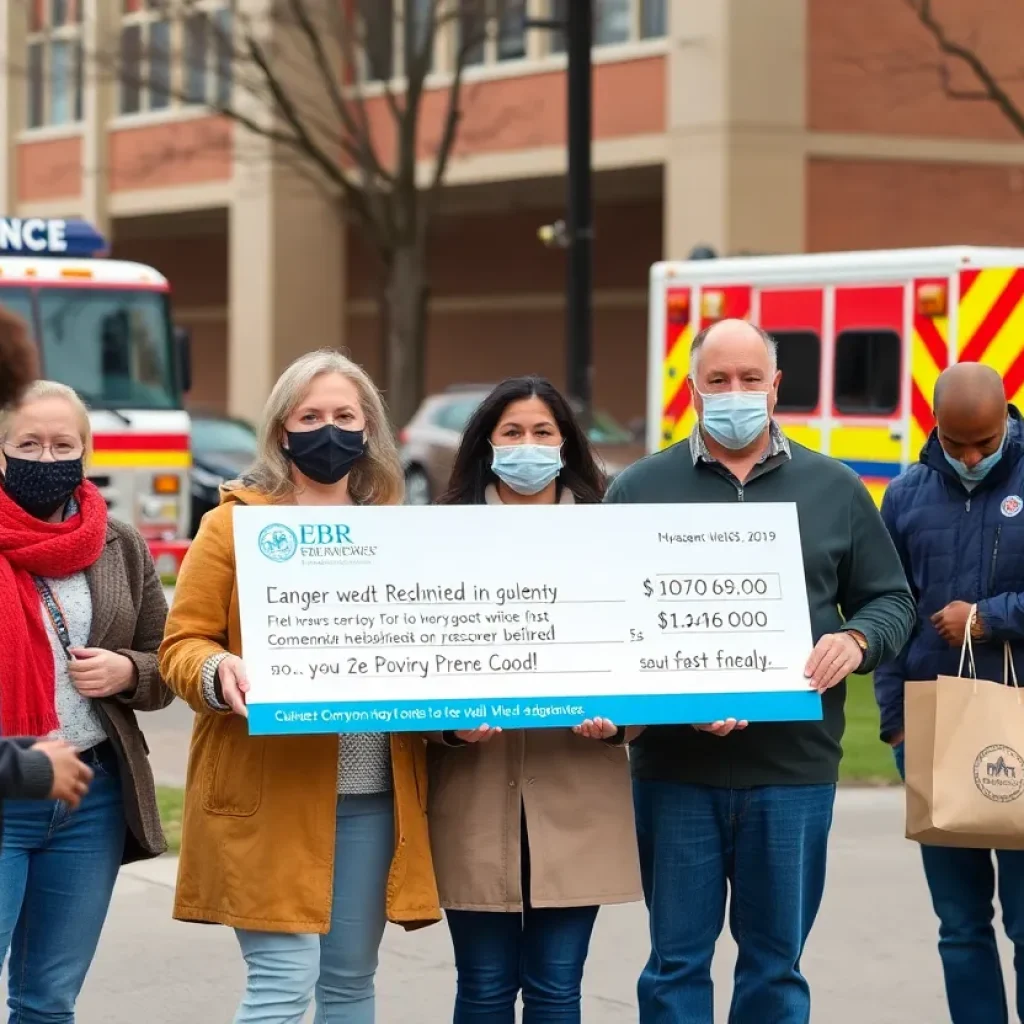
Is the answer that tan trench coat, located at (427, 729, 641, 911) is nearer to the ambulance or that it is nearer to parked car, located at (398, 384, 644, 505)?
the ambulance

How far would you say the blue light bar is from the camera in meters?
15.4

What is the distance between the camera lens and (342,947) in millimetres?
4582

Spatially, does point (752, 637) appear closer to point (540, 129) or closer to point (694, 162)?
point (694, 162)

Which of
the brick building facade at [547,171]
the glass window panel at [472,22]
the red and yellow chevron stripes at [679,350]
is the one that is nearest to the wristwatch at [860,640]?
the red and yellow chevron stripes at [679,350]

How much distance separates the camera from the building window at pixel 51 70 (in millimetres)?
39156

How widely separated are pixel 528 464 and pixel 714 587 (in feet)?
1.65

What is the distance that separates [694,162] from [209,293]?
17.8 meters

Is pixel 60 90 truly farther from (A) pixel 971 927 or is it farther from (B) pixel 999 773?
(B) pixel 999 773

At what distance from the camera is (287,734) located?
440 centimetres

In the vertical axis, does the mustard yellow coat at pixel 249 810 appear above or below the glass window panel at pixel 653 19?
below

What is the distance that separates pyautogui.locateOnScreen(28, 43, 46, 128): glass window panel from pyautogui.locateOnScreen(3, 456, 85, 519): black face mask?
121ft

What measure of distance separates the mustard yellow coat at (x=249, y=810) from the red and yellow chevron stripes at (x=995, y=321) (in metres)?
9.50

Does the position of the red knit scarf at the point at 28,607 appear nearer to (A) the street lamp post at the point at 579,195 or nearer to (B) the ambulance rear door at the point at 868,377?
(B) the ambulance rear door at the point at 868,377

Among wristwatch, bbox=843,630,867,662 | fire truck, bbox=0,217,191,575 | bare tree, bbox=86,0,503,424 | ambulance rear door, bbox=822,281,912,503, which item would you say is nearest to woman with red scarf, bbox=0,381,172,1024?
wristwatch, bbox=843,630,867,662
